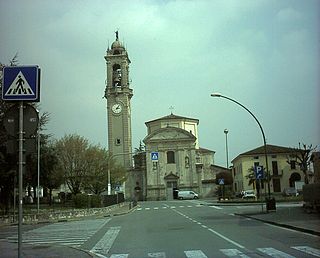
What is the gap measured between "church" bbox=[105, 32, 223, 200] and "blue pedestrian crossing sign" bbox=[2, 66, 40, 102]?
8679 cm

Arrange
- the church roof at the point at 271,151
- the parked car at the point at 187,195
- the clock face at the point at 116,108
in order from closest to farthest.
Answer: the church roof at the point at 271,151
the parked car at the point at 187,195
the clock face at the point at 116,108

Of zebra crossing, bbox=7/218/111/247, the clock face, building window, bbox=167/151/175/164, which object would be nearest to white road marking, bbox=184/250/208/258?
zebra crossing, bbox=7/218/111/247

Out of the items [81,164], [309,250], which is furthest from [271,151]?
[309,250]

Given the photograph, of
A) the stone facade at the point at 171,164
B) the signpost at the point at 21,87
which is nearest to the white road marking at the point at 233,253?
the signpost at the point at 21,87

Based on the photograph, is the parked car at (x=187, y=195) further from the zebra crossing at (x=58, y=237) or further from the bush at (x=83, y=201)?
the zebra crossing at (x=58, y=237)

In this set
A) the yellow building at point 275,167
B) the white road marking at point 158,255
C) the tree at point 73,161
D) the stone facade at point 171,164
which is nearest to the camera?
the white road marking at point 158,255

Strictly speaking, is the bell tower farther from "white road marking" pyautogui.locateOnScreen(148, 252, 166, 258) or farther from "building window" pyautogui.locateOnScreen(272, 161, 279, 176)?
"white road marking" pyautogui.locateOnScreen(148, 252, 166, 258)

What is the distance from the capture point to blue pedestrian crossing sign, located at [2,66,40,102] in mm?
9016

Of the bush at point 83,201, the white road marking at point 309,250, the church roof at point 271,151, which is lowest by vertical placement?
the white road marking at point 309,250

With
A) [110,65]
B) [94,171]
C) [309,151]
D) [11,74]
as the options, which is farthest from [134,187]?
[11,74]

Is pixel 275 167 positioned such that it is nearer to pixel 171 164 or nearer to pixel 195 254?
pixel 171 164

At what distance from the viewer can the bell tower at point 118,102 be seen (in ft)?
324

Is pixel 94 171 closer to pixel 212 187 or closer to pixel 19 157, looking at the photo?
pixel 212 187

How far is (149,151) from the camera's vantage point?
9594 cm
